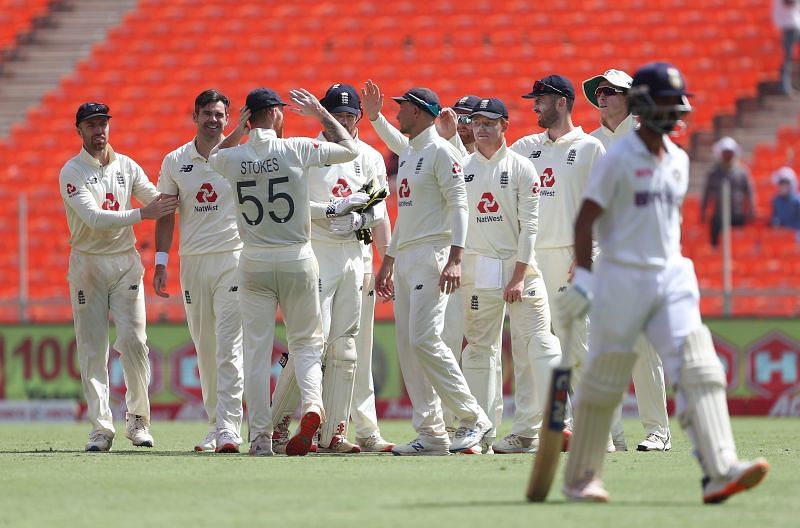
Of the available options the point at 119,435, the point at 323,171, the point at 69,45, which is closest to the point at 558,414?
the point at 323,171

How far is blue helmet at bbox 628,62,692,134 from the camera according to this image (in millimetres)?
7715

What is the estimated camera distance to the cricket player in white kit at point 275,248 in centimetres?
1047

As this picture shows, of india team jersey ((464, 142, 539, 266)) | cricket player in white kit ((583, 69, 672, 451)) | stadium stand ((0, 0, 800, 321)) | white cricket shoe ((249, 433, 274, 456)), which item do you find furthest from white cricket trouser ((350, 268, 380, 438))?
stadium stand ((0, 0, 800, 321))

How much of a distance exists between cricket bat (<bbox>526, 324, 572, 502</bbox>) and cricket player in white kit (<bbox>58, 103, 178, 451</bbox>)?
199 inches

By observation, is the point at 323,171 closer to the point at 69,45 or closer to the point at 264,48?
the point at 264,48

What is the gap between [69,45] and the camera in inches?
1110

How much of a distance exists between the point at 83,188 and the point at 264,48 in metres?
15.2

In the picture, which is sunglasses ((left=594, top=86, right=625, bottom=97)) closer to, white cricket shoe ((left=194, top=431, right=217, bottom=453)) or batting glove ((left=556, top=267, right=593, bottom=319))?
white cricket shoe ((left=194, top=431, right=217, bottom=453))

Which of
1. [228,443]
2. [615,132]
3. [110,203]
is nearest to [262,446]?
[228,443]

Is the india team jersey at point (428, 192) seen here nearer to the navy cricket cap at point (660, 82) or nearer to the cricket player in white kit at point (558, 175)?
the cricket player in white kit at point (558, 175)

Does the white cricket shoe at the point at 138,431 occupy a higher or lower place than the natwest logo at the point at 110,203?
lower

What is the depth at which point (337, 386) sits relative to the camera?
1128 cm

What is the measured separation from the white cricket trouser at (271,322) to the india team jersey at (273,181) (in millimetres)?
213

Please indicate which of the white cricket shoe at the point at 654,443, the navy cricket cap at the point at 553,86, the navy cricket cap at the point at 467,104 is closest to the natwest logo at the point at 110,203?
the navy cricket cap at the point at 467,104
